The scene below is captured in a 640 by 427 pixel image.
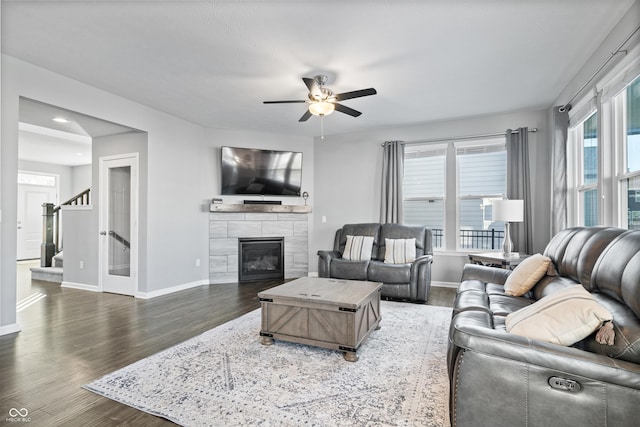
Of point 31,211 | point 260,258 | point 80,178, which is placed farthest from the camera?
point 80,178

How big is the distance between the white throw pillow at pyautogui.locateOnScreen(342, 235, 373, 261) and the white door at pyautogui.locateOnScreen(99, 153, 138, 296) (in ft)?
10.2

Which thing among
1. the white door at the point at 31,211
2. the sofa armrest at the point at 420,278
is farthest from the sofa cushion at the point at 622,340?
the white door at the point at 31,211

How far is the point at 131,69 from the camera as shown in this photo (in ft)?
11.1

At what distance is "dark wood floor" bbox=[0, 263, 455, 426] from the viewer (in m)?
1.87

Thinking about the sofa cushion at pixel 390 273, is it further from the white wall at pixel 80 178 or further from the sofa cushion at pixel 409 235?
the white wall at pixel 80 178

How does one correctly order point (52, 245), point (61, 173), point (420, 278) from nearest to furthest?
1. point (420, 278)
2. point (52, 245)
3. point (61, 173)

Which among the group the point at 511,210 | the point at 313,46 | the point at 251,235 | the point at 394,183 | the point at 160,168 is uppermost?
the point at 313,46

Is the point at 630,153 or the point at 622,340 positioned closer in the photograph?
the point at 622,340

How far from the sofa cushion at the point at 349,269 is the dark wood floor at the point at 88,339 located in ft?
3.29

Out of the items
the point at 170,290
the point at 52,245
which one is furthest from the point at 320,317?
the point at 52,245

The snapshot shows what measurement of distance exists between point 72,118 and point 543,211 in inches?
258

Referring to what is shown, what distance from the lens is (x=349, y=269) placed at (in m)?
4.52

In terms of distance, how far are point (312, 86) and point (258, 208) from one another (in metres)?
3.05

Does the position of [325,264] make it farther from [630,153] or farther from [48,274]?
[48,274]
